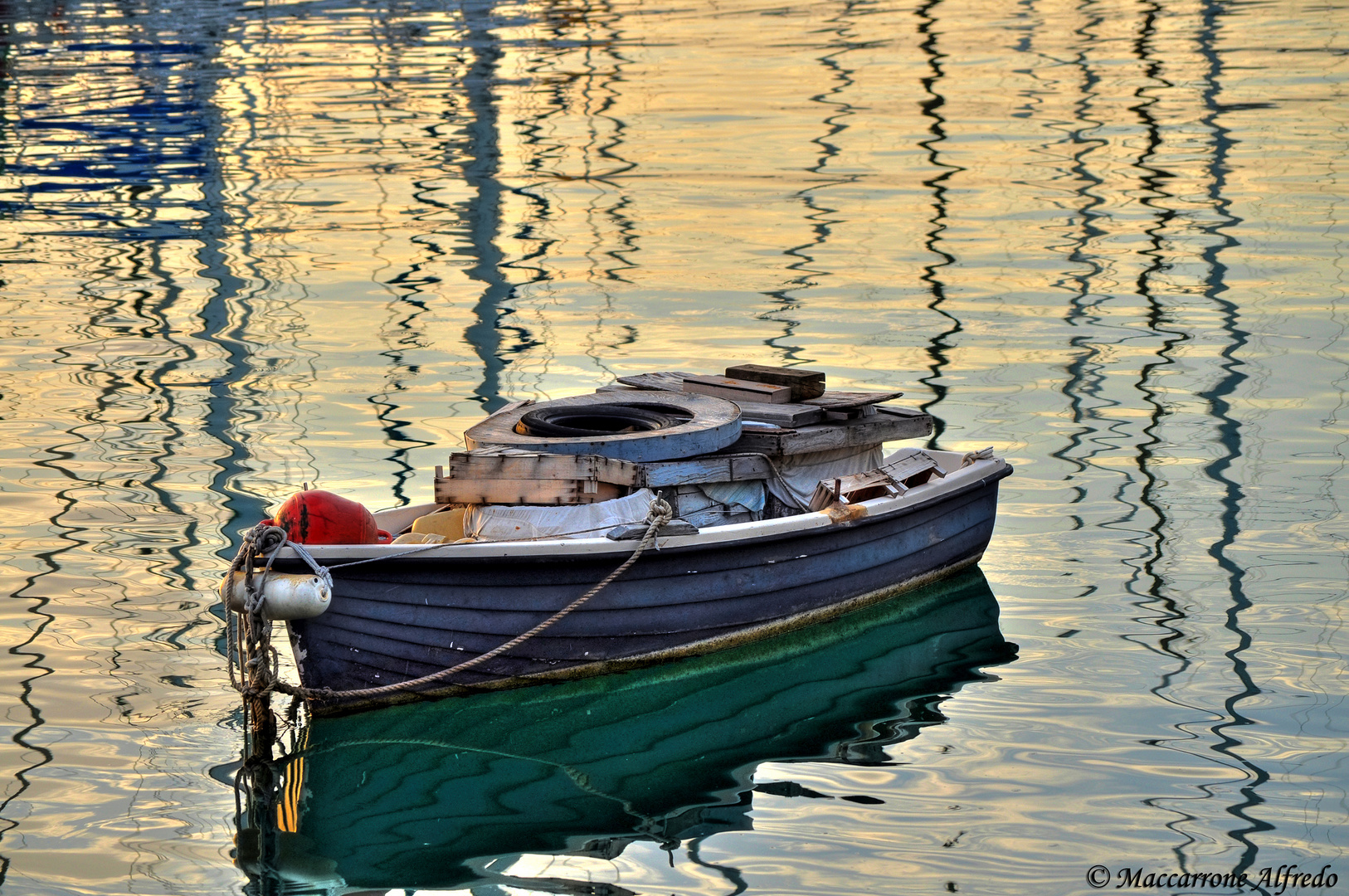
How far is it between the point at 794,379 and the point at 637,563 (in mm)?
2015

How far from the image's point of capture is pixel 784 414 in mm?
9734

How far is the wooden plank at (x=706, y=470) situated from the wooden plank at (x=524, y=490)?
232 millimetres

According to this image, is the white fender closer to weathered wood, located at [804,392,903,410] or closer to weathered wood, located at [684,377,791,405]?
weathered wood, located at [684,377,791,405]

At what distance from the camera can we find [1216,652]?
30.1 feet

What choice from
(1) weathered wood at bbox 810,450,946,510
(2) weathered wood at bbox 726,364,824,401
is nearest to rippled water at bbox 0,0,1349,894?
(1) weathered wood at bbox 810,450,946,510

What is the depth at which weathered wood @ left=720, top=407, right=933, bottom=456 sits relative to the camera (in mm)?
9414

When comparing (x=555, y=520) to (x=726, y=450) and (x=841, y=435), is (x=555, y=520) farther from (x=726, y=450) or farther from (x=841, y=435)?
(x=841, y=435)

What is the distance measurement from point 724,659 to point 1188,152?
50.8 ft

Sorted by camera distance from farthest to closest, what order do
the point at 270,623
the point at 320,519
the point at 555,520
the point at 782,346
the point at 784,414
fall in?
the point at 782,346 → the point at 784,414 → the point at 555,520 → the point at 320,519 → the point at 270,623

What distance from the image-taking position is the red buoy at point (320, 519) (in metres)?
8.16

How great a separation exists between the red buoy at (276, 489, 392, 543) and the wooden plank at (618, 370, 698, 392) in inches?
98.9

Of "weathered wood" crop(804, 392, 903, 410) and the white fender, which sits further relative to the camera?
"weathered wood" crop(804, 392, 903, 410)

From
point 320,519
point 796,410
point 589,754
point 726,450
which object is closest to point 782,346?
point 796,410

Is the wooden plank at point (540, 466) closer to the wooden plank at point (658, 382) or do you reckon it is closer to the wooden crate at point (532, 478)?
the wooden crate at point (532, 478)
